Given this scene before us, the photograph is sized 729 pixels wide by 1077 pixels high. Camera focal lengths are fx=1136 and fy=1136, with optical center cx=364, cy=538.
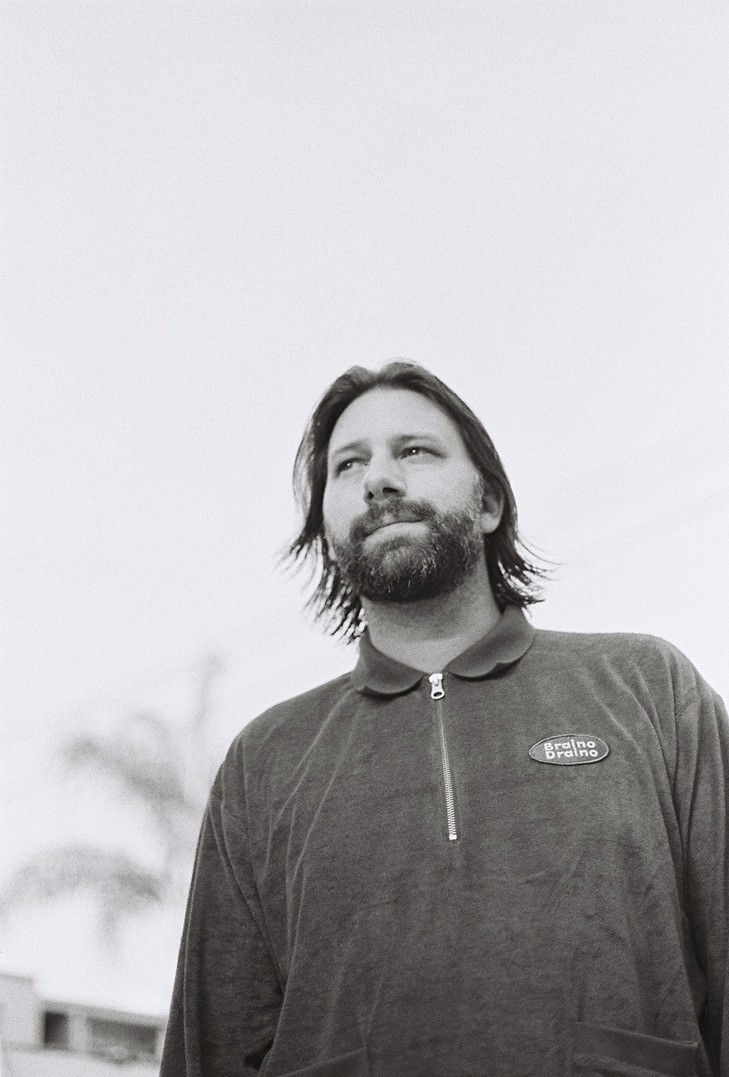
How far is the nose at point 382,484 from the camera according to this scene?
1.71m

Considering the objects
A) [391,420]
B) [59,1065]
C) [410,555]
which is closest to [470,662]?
[410,555]

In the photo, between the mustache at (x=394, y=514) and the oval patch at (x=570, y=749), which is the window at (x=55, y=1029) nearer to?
the mustache at (x=394, y=514)

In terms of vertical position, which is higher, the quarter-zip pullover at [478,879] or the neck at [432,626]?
the neck at [432,626]

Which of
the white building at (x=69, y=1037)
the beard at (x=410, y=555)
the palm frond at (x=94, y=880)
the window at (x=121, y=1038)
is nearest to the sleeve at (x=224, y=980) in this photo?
the beard at (x=410, y=555)

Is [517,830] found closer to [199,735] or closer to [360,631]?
[360,631]

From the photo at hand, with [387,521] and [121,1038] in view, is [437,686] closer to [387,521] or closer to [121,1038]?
[387,521]

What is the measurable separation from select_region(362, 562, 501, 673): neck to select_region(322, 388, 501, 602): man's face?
0.02 meters

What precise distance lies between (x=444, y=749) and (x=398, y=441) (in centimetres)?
52

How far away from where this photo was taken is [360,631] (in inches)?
77.5

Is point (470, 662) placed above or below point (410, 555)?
below

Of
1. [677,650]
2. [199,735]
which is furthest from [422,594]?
[199,735]

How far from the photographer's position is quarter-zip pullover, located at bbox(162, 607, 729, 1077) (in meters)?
1.30

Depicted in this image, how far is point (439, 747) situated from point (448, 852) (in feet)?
0.50

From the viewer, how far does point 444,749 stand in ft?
4.94
